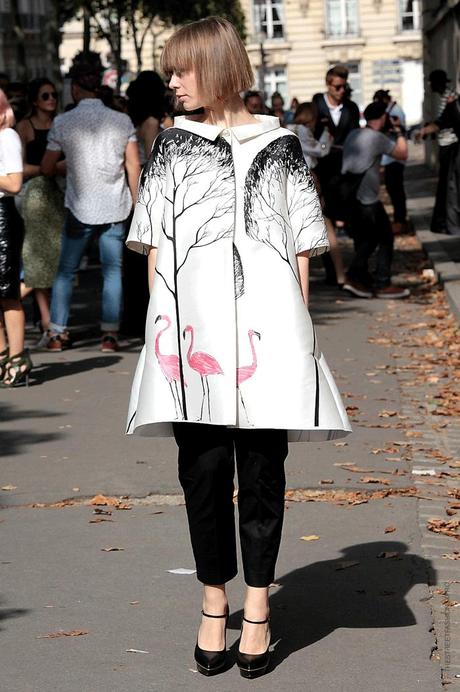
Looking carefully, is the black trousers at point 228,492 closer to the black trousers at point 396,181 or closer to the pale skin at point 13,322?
the pale skin at point 13,322

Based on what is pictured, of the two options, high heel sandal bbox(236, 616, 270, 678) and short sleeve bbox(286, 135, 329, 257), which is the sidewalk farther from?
high heel sandal bbox(236, 616, 270, 678)

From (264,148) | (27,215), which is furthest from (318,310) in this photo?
(264,148)

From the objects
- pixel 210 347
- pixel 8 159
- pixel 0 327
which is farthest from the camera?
pixel 0 327

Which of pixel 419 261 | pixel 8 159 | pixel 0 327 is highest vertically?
pixel 8 159

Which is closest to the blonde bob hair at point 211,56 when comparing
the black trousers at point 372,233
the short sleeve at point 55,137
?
the short sleeve at point 55,137

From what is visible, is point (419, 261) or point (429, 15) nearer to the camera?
point (419, 261)

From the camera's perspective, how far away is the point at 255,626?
4422 mm

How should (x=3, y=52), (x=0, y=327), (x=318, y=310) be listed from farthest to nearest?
(x=3, y=52)
(x=318, y=310)
(x=0, y=327)

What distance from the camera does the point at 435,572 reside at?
536 cm

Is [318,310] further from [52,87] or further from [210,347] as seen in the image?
[210,347]

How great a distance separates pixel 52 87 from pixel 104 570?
765 centimetres

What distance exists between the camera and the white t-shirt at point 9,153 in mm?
9164

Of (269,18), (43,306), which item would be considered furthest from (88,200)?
(269,18)

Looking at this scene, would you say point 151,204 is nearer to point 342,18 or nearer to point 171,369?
point 171,369
